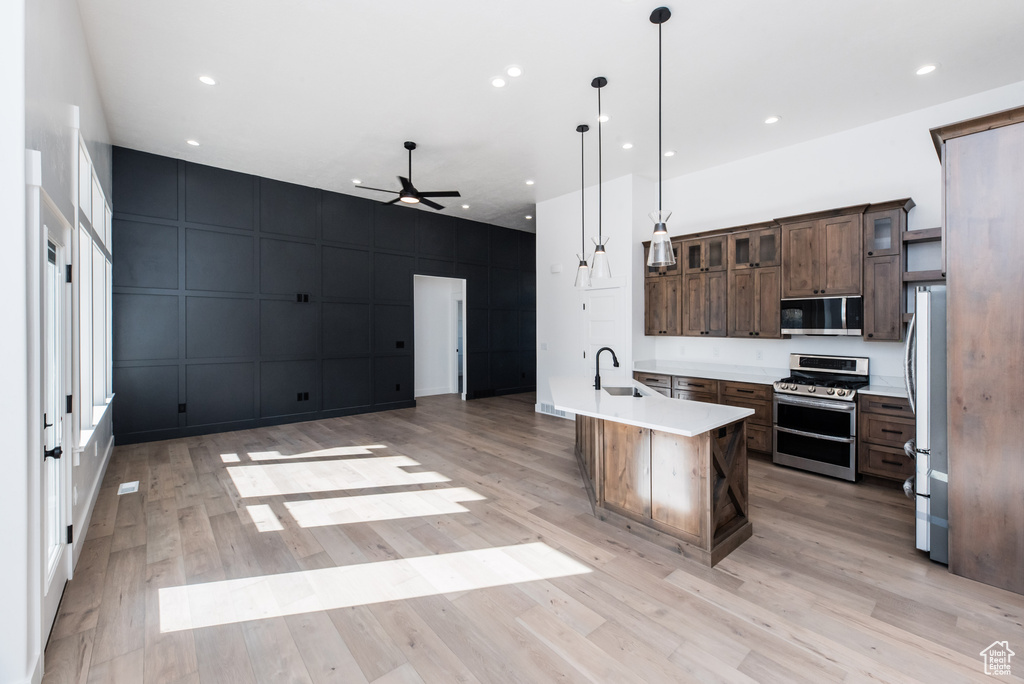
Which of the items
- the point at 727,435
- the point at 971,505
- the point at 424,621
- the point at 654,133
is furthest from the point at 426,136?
the point at 971,505

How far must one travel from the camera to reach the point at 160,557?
9.18 feet

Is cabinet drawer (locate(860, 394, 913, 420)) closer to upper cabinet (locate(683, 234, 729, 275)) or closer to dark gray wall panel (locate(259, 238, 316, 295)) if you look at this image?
upper cabinet (locate(683, 234, 729, 275))

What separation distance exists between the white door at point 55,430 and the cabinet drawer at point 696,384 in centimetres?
518

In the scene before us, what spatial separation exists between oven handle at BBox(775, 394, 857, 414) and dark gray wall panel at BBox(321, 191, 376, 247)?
20.3 ft

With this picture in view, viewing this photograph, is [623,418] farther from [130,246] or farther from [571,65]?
[130,246]

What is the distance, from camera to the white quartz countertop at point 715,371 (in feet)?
16.1

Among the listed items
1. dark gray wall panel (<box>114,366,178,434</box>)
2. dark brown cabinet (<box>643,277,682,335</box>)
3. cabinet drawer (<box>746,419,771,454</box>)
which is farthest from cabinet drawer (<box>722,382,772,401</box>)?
dark gray wall panel (<box>114,366,178,434</box>)

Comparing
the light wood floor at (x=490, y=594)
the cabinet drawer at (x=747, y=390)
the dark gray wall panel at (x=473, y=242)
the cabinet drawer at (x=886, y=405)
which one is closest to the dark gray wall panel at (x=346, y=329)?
the dark gray wall panel at (x=473, y=242)

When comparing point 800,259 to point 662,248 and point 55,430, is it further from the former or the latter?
point 55,430

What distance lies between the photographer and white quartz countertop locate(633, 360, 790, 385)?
489cm

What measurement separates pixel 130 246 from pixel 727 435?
6621 millimetres

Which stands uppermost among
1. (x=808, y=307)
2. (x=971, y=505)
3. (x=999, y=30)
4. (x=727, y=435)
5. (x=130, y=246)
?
(x=999, y=30)

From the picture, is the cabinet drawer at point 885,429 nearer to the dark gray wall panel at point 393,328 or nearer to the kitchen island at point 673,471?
the kitchen island at point 673,471

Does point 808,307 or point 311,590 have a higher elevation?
point 808,307
